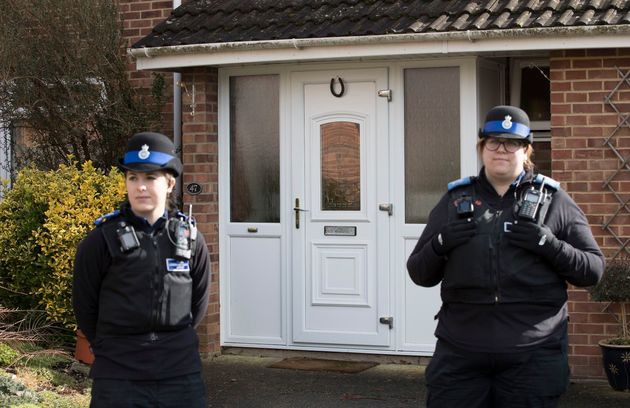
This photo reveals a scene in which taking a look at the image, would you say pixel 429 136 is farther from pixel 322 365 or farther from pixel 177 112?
pixel 177 112

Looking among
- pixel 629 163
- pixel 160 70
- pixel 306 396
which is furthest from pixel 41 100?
pixel 629 163

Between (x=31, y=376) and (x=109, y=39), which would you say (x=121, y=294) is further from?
(x=109, y=39)

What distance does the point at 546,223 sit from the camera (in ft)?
14.5

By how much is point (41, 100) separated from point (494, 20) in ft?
13.9

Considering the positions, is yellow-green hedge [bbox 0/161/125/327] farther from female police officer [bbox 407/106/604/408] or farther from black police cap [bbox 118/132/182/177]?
female police officer [bbox 407/106/604/408]

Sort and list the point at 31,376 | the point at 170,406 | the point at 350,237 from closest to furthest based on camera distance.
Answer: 1. the point at 170,406
2. the point at 31,376
3. the point at 350,237

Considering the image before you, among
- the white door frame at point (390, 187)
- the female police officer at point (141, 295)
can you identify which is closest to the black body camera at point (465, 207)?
the female police officer at point (141, 295)

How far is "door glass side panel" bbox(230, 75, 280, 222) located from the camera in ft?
30.5

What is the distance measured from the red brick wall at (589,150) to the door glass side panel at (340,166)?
167cm

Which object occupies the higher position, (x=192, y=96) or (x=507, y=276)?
(x=192, y=96)

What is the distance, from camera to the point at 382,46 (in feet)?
26.8

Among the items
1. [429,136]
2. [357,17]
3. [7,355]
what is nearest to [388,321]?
[429,136]

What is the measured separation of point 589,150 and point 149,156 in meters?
4.45

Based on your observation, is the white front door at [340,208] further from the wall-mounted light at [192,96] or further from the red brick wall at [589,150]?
the red brick wall at [589,150]
